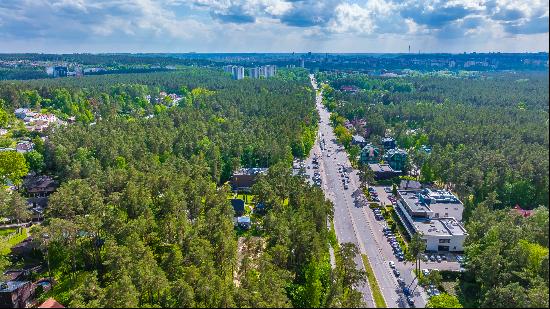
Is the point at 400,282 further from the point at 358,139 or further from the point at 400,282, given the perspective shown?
the point at 358,139

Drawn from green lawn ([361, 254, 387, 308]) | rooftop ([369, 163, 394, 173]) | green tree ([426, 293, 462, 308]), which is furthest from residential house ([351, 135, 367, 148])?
green tree ([426, 293, 462, 308])

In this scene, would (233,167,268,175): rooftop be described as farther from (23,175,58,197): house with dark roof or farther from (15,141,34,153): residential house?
(15,141,34,153): residential house

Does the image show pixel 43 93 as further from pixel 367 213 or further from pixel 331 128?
pixel 367 213

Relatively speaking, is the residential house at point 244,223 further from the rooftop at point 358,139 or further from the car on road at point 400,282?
the rooftop at point 358,139

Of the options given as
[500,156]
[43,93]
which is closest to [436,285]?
[500,156]

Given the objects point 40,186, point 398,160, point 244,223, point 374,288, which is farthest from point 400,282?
point 40,186
